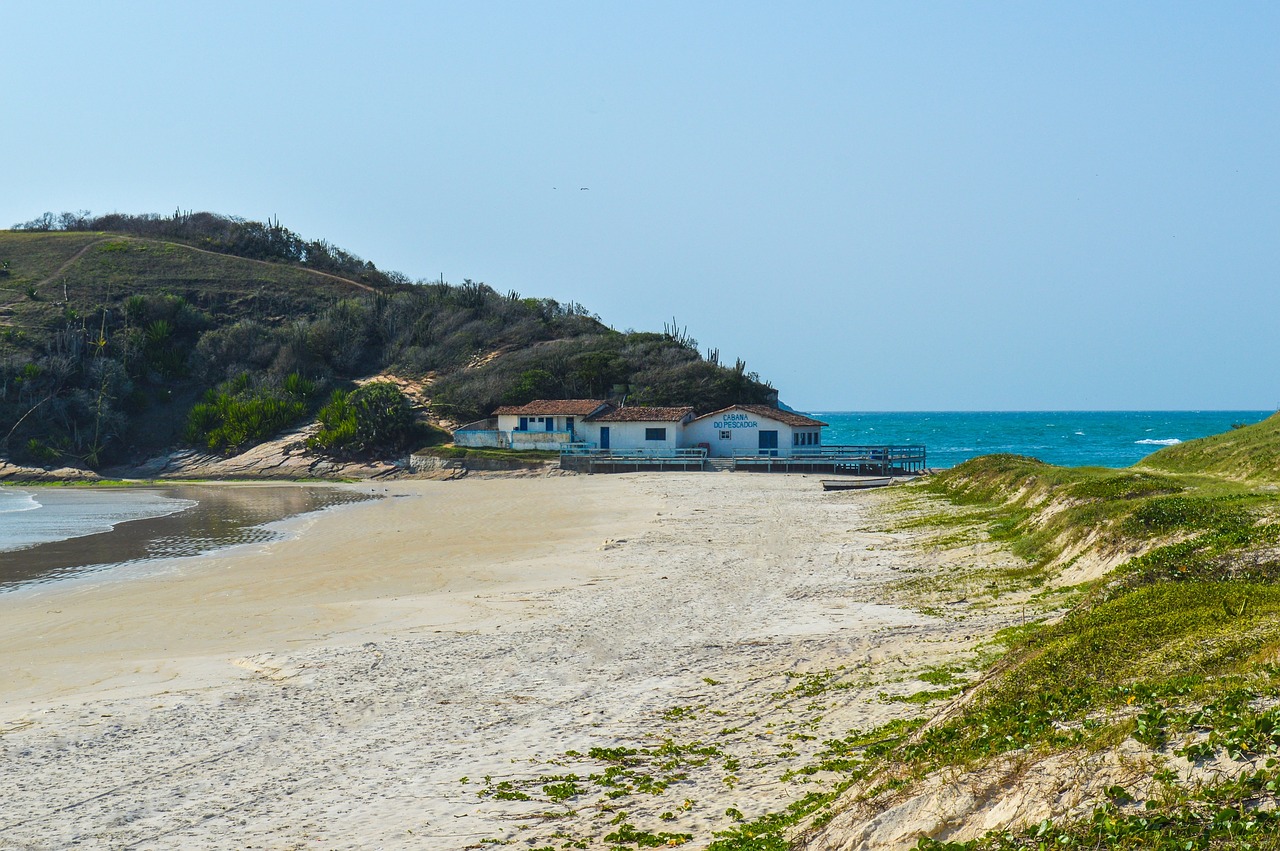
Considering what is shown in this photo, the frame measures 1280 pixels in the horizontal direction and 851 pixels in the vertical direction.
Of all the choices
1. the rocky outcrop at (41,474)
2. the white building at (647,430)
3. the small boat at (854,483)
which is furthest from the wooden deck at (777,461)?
the rocky outcrop at (41,474)

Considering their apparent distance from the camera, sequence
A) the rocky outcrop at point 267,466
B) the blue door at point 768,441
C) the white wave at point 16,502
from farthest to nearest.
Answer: the rocky outcrop at point 267,466
the blue door at point 768,441
the white wave at point 16,502

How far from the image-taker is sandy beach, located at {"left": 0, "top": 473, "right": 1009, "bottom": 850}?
23.9ft

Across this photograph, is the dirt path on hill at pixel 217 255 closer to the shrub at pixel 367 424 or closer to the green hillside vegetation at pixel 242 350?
the green hillside vegetation at pixel 242 350

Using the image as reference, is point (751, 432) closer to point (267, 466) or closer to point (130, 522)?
point (267, 466)

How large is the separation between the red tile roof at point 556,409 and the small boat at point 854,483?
69.6 feet

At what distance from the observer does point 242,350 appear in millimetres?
85625

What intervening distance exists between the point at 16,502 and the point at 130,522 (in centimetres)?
1486

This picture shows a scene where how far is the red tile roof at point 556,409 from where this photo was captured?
6347cm

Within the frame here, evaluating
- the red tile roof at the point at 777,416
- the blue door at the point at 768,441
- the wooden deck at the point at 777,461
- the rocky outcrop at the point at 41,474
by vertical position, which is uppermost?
the red tile roof at the point at 777,416

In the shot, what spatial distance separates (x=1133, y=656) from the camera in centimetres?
736

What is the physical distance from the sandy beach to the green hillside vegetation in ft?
162

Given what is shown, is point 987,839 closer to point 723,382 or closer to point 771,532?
point 771,532

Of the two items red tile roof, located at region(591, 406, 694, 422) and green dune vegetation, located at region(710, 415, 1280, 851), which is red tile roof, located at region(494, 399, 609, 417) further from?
green dune vegetation, located at region(710, 415, 1280, 851)

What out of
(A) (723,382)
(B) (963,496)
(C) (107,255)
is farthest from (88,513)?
(C) (107,255)
